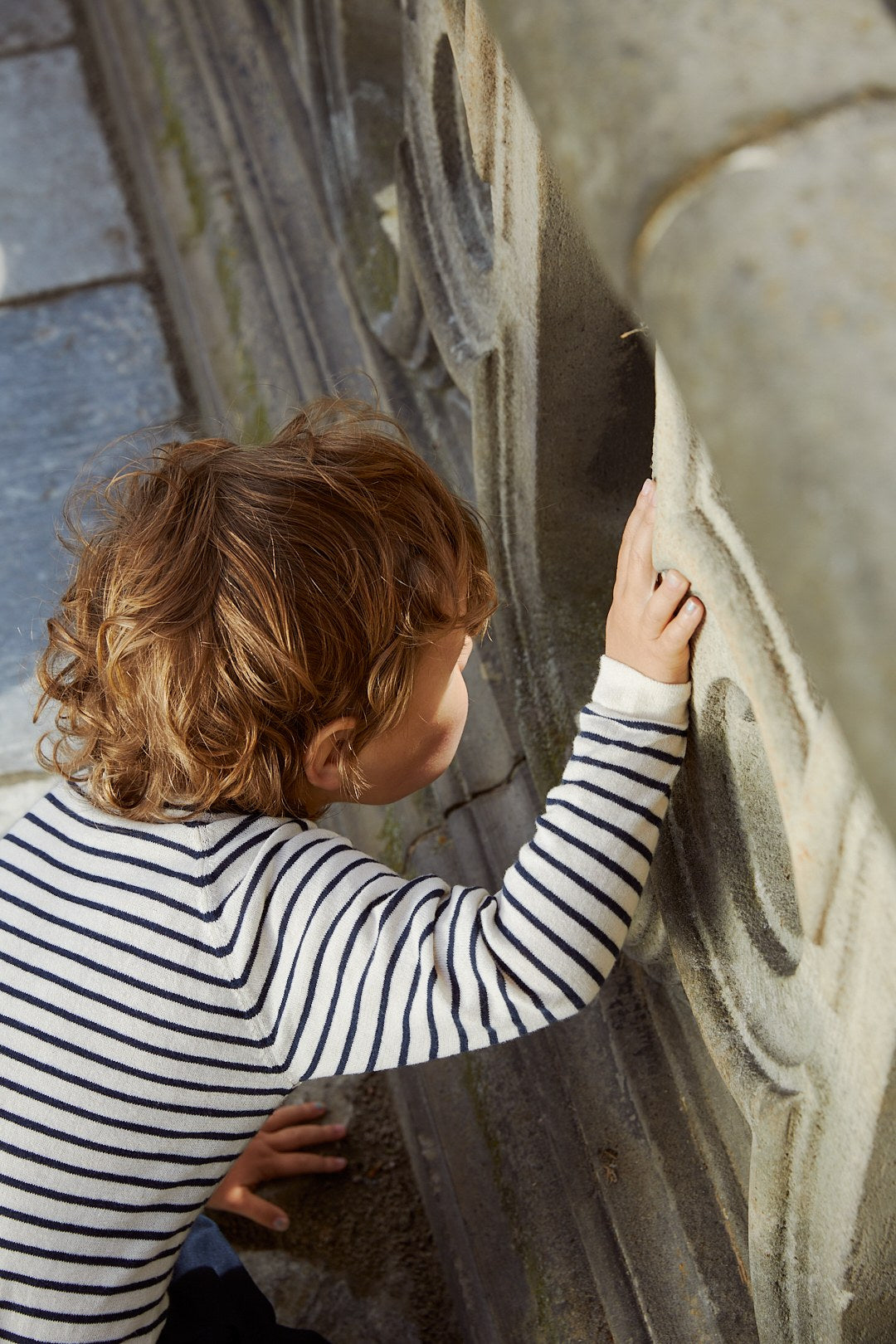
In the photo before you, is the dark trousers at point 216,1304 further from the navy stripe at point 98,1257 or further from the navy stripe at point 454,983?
the navy stripe at point 454,983

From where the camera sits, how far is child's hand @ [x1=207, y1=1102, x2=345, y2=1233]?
4.17 feet

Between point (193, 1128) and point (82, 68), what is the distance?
2.14m

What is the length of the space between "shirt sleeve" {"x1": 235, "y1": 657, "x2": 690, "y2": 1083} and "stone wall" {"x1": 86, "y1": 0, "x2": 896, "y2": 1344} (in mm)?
46

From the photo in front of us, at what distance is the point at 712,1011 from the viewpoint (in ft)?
2.74

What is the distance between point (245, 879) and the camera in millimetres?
879

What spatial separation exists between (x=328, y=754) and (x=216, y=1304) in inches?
19.9

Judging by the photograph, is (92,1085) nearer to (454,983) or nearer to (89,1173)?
(89,1173)

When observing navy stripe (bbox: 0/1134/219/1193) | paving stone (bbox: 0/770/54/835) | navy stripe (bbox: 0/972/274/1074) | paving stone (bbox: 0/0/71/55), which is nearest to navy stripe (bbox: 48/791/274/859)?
navy stripe (bbox: 0/972/274/1074)

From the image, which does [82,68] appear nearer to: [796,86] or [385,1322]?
[385,1322]

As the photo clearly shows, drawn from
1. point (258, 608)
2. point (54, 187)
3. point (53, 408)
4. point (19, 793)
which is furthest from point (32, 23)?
point (258, 608)

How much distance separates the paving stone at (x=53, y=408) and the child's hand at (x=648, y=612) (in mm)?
1138

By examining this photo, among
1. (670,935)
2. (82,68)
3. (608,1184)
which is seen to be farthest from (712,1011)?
(82,68)

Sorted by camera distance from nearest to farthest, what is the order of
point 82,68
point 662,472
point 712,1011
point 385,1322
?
1. point 662,472
2. point 712,1011
3. point 385,1322
4. point 82,68

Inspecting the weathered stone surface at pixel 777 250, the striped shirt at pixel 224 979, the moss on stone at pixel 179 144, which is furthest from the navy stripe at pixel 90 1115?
the moss on stone at pixel 179 144
